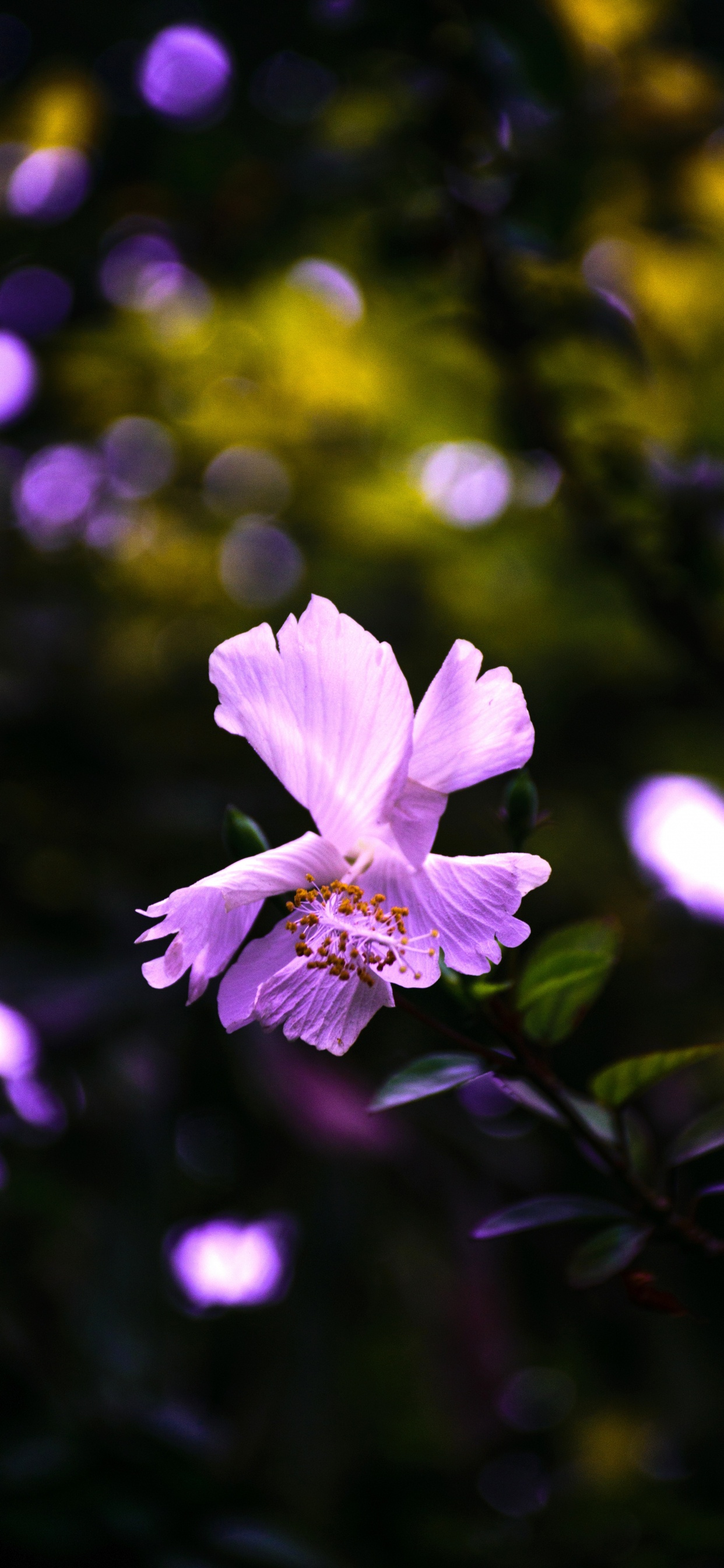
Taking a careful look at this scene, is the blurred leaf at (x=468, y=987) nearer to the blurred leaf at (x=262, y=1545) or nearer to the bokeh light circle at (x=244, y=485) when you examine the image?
the blurred leaf at (x=262, y=1545)

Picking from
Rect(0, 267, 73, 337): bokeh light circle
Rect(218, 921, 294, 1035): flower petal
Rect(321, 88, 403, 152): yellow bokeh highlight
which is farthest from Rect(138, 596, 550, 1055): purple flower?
Rect(0, 267, 73, 337): bokeh light circle

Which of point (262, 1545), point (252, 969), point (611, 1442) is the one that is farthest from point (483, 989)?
point (611, 1442)

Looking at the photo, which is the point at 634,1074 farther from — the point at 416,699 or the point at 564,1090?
the point at 416,699

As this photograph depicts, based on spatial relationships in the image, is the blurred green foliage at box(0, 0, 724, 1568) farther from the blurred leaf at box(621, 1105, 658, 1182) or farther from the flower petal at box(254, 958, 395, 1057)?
the flower petal at box(254, 958, 395, 1057)

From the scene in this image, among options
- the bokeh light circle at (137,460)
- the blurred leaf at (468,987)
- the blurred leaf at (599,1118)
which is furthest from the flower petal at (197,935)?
the bokeh light circle at (137,460)

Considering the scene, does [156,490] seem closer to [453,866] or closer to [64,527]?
[64,527]

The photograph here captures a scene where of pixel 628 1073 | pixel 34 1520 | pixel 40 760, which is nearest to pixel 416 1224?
pixel 34 1520

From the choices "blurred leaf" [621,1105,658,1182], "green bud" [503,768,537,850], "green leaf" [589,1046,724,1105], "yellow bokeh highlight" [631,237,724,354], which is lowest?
"yellow bokeh highlight" [631,237,724,354]
